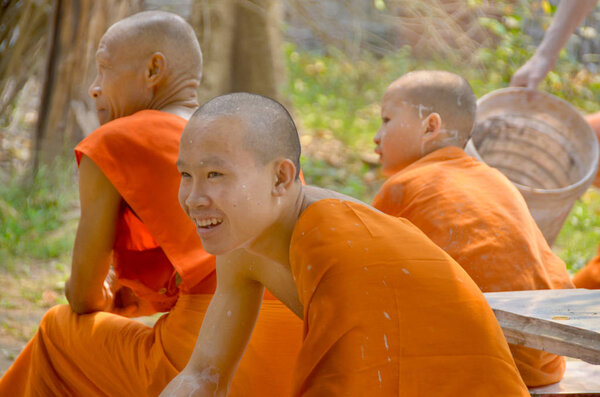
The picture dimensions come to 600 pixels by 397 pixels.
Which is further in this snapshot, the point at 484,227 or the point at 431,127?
the point at 431,127

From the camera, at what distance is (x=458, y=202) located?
2.82 m

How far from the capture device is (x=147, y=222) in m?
2.50

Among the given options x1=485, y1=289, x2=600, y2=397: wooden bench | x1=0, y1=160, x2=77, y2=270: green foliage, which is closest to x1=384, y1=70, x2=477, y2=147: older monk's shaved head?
x1=485, y1=289, x2=600, y2=397: wooden bench

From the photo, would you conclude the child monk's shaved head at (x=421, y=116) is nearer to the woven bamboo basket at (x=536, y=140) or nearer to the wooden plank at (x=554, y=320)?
the woven bamboo basket at (x=536, y=140)

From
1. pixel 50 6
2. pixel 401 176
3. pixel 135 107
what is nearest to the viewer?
pixel 135 107

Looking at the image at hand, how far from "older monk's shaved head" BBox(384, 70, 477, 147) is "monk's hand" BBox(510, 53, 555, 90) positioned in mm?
880

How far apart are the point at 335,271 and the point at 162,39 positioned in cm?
138

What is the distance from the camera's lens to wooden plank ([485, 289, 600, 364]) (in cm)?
192

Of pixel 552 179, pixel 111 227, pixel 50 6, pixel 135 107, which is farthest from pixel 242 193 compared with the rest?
pixel 50 6

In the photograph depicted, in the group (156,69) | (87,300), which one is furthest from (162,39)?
(87,300)

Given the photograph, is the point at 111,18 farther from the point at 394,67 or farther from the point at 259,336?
the point at 394,67

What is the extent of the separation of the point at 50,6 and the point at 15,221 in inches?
61.1

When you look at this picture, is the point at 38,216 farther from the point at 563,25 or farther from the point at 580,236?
the point at 580,236

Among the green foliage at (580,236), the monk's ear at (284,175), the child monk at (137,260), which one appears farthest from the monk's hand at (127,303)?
the green foliage at (580,236)
